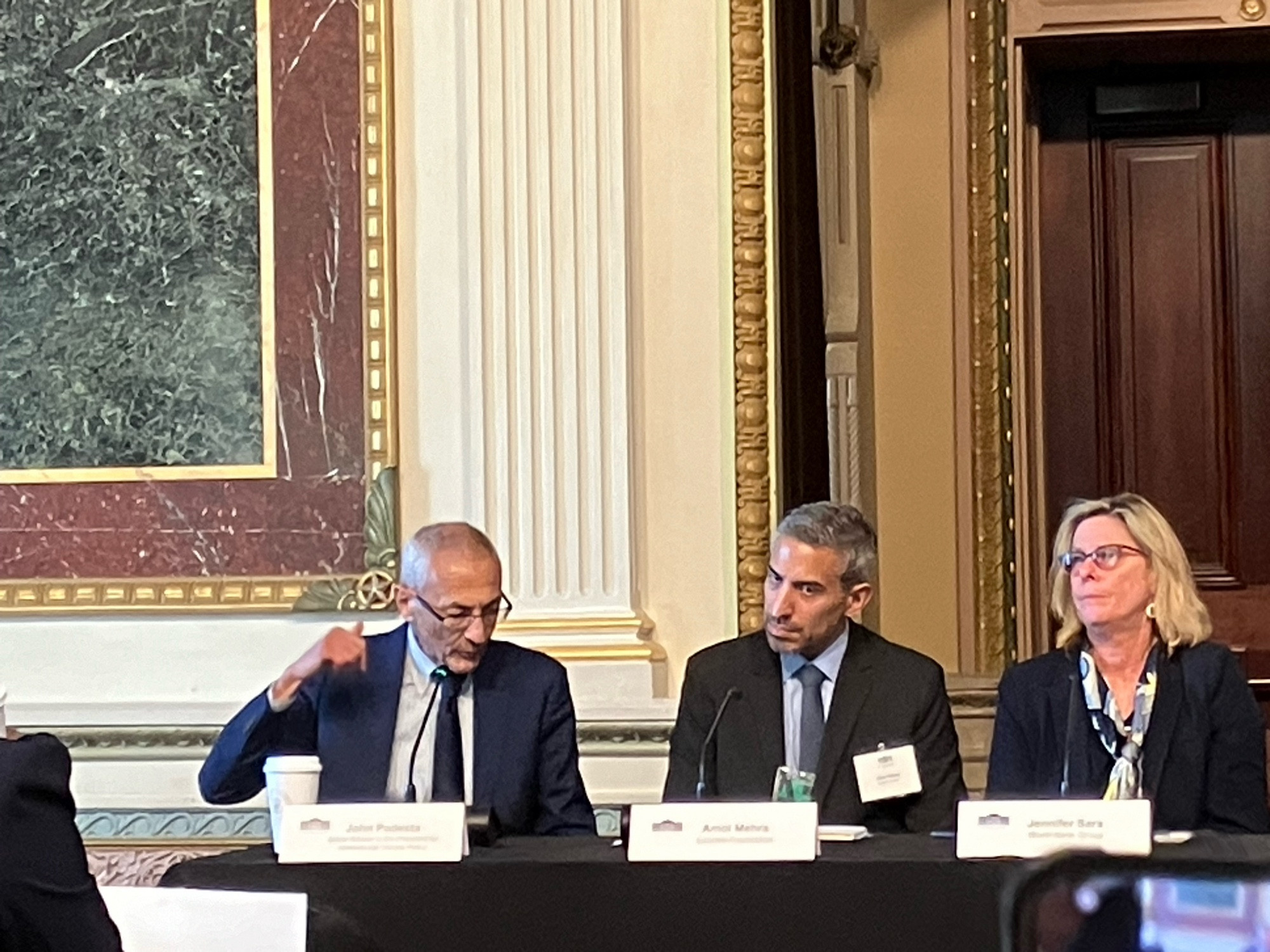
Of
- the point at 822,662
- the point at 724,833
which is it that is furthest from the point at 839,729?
the point at 724,833

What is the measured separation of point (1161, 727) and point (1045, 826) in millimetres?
737

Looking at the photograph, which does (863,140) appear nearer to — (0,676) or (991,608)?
(991,608)

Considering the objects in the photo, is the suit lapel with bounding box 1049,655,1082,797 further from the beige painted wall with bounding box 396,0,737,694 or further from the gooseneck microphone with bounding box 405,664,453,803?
the gooseneck microphone with bounding box 405,664,453,803

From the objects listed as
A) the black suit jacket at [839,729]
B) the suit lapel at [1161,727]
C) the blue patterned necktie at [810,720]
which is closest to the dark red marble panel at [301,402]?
the black suit jacket at [839,729]

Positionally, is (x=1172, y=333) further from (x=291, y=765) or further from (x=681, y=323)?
(x=291, y=765)

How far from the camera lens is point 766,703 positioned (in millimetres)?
3842

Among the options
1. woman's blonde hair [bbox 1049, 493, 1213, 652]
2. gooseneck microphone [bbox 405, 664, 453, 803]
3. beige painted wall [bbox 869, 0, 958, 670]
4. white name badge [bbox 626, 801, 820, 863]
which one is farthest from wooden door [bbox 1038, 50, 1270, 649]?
white name badge [bbox 626, 801, 820, 863]

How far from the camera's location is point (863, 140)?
5891 mm

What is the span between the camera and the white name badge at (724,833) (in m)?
3.01

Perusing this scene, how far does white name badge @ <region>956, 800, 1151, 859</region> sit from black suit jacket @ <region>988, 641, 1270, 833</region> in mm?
560

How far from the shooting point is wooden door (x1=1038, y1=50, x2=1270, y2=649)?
234 inches

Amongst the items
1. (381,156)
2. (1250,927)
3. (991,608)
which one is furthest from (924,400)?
(1250,927)

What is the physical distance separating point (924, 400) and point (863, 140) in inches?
28.7

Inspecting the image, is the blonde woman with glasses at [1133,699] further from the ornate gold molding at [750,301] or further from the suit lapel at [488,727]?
the suit lapel at [488,727]
